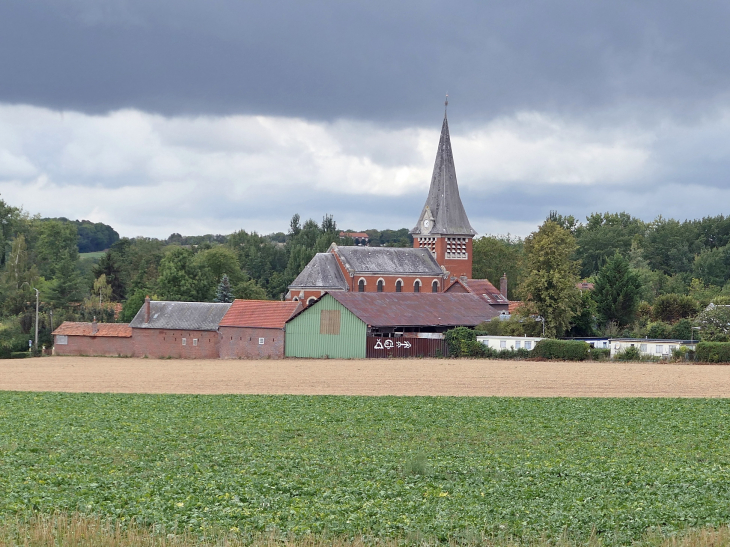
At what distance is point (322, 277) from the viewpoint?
3250 inches

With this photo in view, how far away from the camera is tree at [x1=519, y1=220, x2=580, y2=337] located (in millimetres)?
65125

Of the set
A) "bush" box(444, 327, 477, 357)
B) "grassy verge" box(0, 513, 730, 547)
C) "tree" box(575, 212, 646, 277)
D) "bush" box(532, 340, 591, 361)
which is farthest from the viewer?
"tree" box(575, 212, 646, 277)

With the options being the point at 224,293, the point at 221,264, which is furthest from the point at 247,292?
the point at 221,264

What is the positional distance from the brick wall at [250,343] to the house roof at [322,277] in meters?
12.9

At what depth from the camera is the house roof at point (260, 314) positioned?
67125 millimetres

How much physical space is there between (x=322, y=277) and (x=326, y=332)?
1782 cm

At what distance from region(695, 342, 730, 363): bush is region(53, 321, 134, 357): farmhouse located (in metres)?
43.0

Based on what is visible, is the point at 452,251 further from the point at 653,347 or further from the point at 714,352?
the point at 714,352

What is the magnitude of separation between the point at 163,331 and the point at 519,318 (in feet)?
92.4

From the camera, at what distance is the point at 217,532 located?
14.8m

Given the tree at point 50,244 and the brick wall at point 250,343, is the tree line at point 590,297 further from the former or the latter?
the tree at point 50,244

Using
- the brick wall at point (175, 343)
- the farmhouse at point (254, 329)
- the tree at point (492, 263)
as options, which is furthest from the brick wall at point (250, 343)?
the tree at point (492, 263)

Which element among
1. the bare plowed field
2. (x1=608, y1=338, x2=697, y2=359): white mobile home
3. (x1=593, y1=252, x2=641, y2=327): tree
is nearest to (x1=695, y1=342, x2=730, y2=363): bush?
(x1=608, y1=338, x2=697, y2=359): white mobile home

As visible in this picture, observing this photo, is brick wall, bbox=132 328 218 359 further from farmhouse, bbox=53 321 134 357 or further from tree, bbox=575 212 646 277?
tree, bbox=575 212 646 277
